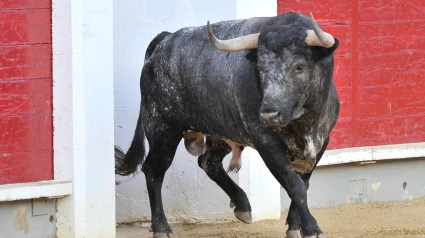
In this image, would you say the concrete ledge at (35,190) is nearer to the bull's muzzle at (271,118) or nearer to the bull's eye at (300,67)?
the bull's muzzle at (271,118)

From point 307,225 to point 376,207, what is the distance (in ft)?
8.15

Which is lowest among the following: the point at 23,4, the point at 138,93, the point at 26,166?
the point at 26,166

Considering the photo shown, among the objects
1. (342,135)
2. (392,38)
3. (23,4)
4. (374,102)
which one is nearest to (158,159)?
(23,4)

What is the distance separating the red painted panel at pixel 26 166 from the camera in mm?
7410

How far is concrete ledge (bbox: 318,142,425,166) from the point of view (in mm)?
9039

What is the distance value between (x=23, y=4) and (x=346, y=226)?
2787 millimetres

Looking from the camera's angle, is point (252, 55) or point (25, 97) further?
point (25, 97)

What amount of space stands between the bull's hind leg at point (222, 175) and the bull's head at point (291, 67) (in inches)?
49.5

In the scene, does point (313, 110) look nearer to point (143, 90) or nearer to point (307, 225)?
point (307, 225)

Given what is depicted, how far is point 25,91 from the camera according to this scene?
24.5 ft

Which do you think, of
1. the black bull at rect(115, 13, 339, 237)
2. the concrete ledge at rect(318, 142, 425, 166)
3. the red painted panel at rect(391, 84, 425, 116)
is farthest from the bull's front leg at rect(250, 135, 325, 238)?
the red painted panel at rect(391, 84, 425, 116)

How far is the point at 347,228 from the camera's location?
827 cm

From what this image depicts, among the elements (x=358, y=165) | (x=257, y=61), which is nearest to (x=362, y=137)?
(x=358, y=165)

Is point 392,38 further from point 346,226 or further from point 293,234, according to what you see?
point 293,234
